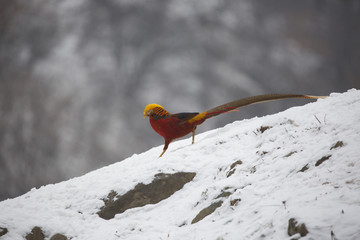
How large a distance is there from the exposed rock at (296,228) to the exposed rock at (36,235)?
6.14m

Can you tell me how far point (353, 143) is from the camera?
5.06 meters

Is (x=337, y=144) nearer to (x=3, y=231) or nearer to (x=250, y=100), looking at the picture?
(x=250, y=100)

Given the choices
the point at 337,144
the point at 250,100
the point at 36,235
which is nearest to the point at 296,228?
the point at 250,100

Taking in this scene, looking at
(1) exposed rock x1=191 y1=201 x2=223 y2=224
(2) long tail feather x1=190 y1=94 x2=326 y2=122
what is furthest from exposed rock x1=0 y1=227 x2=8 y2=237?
(2) long tail feather x1=190 y1=94 x2=326 y2=122

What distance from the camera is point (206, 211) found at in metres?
6.08

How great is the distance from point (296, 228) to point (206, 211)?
2841 millimetres

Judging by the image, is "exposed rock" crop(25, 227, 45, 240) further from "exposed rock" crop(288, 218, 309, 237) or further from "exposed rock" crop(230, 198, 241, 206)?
"exposed rock" crop(288, 218, 309, 237)

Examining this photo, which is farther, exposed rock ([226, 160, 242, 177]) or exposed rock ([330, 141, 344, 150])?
exposed rock ([226, 160, 242, 177])

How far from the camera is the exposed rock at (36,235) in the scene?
668 centimetres

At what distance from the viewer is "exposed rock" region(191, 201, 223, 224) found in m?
5.98

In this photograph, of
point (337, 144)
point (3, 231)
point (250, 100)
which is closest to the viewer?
point (250, 100)

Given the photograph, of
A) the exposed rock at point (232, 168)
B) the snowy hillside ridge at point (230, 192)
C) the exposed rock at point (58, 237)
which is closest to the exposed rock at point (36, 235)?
the snowy hillside ridge at point (230, 192)

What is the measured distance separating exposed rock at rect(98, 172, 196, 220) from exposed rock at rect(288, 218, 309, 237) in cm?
535

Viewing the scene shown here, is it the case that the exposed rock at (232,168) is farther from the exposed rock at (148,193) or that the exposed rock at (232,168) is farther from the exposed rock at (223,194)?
the exposed rock at (148,193)
